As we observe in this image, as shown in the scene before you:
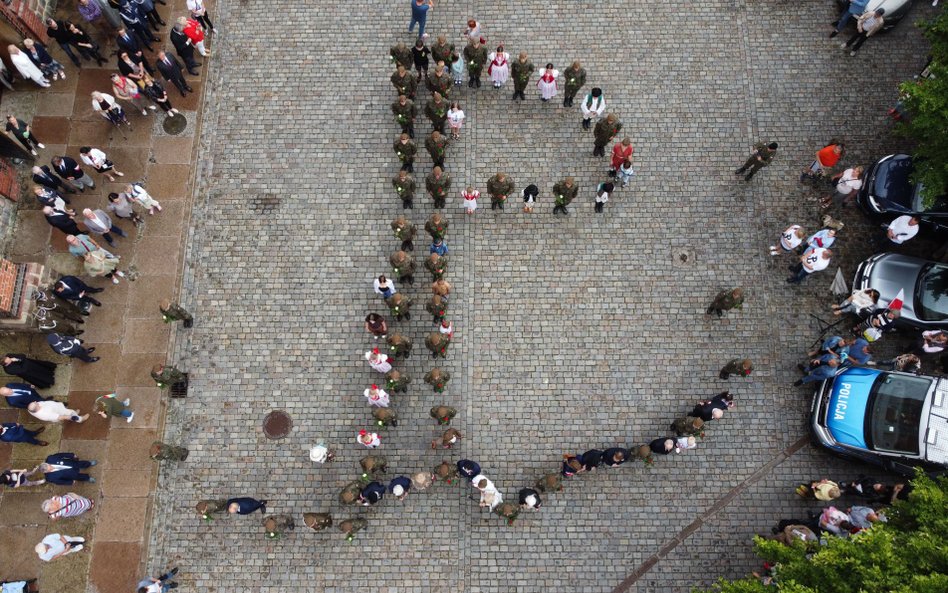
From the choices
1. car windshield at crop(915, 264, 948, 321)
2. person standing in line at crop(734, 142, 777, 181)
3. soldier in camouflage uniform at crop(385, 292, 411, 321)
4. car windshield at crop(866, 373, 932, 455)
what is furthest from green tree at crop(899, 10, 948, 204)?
soldier in camouflage uniform at crop(385, 292, 411, 321)

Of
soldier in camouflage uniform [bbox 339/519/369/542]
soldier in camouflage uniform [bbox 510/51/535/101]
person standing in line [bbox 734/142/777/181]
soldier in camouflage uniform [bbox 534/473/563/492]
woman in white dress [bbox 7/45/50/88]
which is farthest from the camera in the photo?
soldier in camouflage uniform [bbox 510/51/535/101]

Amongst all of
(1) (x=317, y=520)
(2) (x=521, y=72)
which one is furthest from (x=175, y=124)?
(1) (x=317, y=520)

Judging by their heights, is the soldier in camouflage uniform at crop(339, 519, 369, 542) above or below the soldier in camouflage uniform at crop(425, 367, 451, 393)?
below

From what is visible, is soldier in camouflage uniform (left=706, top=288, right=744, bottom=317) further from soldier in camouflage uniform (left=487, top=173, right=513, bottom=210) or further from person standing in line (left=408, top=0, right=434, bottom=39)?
person standing in line (left=408, top=0, right=434, bottom=39)

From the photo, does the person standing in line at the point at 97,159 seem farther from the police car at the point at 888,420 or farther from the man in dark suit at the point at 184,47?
the police car at the point at 888,420

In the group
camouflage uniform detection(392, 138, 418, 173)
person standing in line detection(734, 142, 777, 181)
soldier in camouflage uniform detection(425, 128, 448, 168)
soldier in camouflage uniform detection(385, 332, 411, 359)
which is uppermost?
person standing in line detection(734, 142, 777, 181)

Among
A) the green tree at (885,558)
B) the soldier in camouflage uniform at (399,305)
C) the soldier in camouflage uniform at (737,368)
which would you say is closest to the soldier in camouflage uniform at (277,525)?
the soldier in camouflage uniform at (399,305)

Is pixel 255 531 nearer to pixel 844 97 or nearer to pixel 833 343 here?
pixel 833 343
